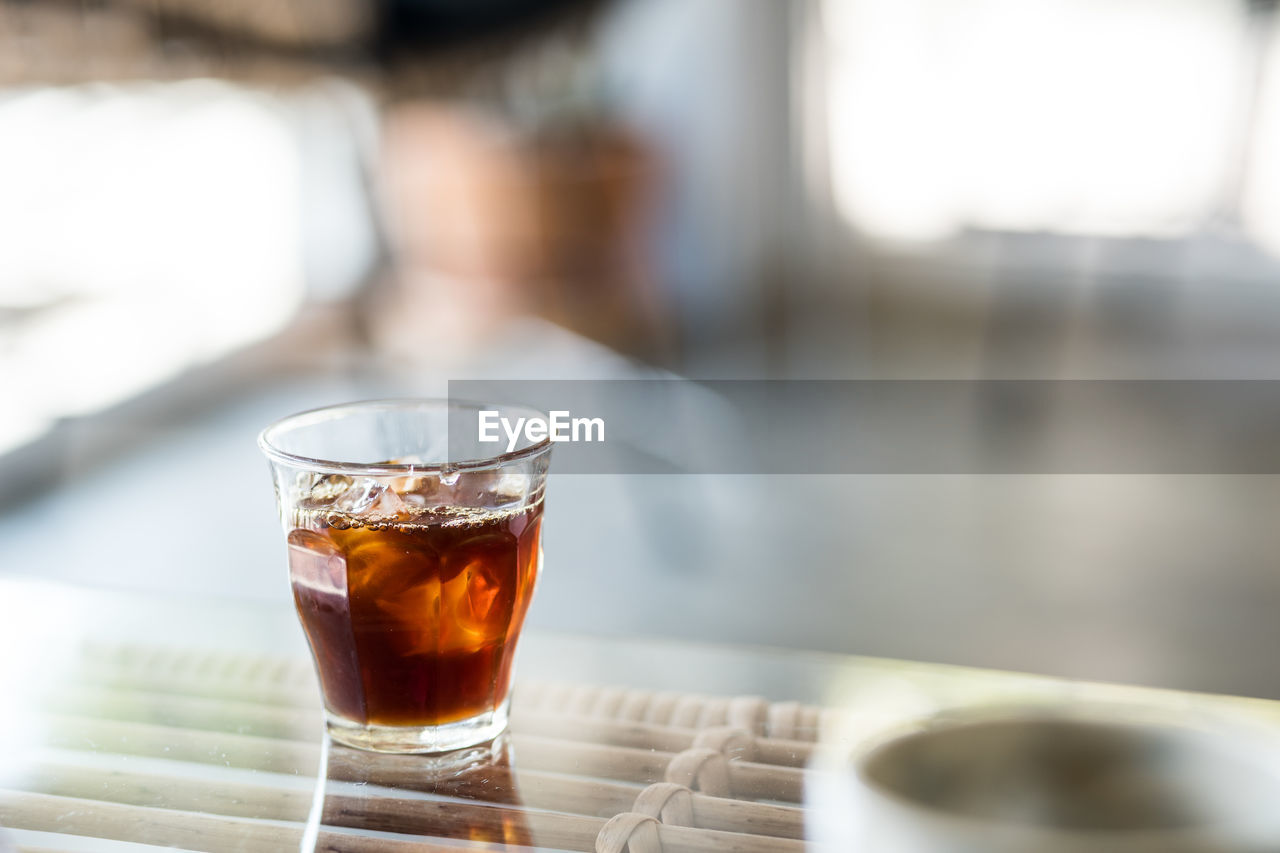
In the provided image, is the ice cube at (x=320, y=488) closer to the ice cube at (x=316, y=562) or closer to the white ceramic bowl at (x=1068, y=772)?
the ice cube at (x=316, y=562)

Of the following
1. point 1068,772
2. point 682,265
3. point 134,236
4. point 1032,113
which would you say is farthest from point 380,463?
point 682,265

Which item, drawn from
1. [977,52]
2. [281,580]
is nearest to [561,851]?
[281,580]

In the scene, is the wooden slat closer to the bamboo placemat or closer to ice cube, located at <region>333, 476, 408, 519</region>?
the bamboo placemat

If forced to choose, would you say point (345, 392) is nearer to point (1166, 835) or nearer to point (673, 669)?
point (673, 669)

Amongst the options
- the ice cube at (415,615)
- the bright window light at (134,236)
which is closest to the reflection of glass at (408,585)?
the ice cube at (415,615)

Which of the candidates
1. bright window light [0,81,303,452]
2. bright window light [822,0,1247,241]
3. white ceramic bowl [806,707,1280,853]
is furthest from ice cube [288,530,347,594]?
bright window light [822,0,1247,241]

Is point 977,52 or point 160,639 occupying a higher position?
point 977,52
